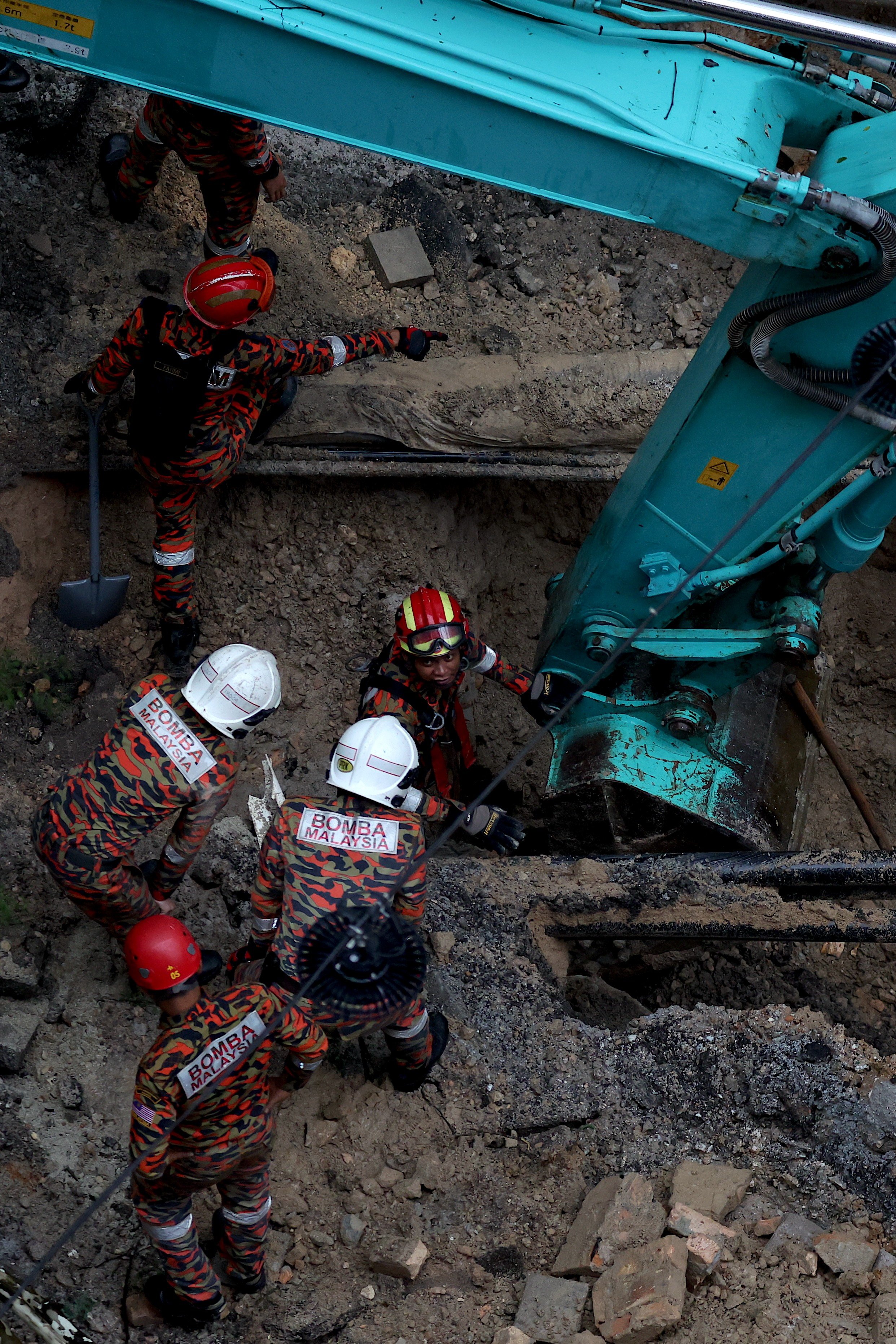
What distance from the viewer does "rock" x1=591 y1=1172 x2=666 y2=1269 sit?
3.48m

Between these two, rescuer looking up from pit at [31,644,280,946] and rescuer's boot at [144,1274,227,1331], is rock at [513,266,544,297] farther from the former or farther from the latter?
rescuer's boot at [144,1274,227,1331]

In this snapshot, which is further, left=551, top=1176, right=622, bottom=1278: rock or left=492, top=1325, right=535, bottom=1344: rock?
left=551, top=1176, right=622, bottom=1278: rock

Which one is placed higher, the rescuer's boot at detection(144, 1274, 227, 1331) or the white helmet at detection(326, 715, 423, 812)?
the white helmet at detection(326, 715, 423, 812)

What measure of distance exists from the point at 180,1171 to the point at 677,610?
2813 millimetres

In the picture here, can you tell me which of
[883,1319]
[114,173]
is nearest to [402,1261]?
[883,1319]

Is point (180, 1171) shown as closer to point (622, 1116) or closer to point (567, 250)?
point (622, 1116)

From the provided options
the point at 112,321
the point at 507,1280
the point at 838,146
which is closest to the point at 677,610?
the point at 838,146

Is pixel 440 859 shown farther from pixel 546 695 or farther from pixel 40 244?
pixel 40 244

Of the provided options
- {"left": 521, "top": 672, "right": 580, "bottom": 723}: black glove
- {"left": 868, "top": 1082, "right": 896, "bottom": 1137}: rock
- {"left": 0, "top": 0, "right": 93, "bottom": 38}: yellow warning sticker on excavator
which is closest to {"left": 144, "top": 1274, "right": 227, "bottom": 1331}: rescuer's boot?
{"left": 868, "top": 1082, "right": 896, "bottom": 1137}: rock

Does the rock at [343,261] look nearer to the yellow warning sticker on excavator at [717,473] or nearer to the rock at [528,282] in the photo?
the rock at [528,282]

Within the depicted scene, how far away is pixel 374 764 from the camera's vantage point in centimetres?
400

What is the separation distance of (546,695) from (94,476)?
2.29 metres

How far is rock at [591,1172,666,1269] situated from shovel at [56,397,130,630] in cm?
337

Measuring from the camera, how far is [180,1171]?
334 centimetres
